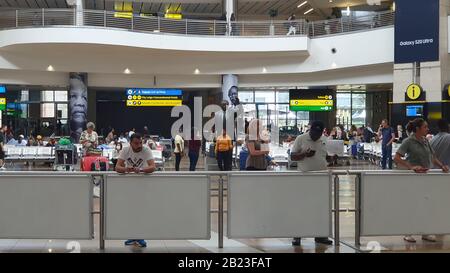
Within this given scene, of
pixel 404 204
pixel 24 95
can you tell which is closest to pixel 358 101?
pixel 24 95

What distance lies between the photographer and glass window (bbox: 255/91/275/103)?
3712 cm

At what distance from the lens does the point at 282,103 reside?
3762 centimetres

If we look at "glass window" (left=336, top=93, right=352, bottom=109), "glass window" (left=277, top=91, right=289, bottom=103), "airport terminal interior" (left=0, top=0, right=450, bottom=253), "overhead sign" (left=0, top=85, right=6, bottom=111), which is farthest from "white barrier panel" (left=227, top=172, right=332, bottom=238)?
"glass window" (left=336, top=93, right=352, bottom=109)

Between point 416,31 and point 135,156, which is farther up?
point 416,31

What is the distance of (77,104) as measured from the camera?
2998 centimetres

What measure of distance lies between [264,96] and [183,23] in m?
10.4

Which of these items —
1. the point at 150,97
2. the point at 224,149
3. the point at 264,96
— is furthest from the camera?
the point at 264,96

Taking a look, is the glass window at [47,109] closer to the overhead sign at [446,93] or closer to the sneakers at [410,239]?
the overhead sign at [446,93]

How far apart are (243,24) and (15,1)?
47.2 feet

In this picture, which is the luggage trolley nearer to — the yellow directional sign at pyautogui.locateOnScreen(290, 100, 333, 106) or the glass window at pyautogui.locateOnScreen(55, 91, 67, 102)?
the yellow directional sign at pyautogui.locateOnScreen(290, 100, 333, 106)

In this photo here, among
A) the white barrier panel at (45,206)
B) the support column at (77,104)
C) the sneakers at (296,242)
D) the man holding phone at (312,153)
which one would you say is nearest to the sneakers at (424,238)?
the man holding phone at (312,153)

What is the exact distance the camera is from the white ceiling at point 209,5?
112 ft

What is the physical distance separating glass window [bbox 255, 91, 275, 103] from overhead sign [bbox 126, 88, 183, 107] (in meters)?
6.96

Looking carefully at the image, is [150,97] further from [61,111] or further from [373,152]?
[373,152]
